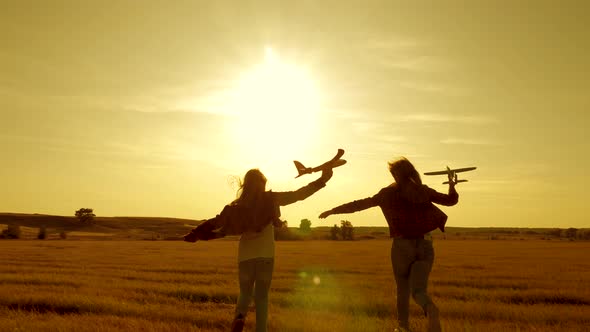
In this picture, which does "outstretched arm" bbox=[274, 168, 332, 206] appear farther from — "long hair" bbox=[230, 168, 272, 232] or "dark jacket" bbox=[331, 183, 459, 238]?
"dark jacket" bbox=[331, 183, 459, 238]

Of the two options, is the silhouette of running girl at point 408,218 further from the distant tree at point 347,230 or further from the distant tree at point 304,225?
the distant tree at point 304,225

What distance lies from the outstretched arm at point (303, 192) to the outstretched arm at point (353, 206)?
0.77m

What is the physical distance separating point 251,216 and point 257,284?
74 cm

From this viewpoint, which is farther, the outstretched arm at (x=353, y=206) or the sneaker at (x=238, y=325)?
the outstretched arm at (x=353, y=206)

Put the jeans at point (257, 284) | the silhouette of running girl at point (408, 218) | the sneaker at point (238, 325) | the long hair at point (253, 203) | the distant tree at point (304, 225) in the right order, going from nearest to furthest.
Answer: the sneaker at point (238, 325) < the jeans at point (257, 284) < the long hair at point (253, 203) < the silhouette of running girl at point (408, 218) < the distant tree at point (304, 225)

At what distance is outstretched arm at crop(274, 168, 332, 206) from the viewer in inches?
229

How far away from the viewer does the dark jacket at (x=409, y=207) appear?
632 cm

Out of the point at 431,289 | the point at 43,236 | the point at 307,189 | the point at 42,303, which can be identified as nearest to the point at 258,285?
the point at 307,189

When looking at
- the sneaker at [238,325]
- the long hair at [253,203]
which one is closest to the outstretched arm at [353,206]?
the long hair at [253,203]

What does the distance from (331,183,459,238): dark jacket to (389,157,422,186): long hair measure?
71 mm

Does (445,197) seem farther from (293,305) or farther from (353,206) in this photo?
(293,305)

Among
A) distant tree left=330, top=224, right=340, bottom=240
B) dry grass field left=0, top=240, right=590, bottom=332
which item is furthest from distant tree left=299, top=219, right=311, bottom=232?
dry grass field left=0, top=240, right=590, bottom=332

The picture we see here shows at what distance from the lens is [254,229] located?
18.9 ft

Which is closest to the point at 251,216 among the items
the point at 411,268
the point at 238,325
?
the point at 238,325
